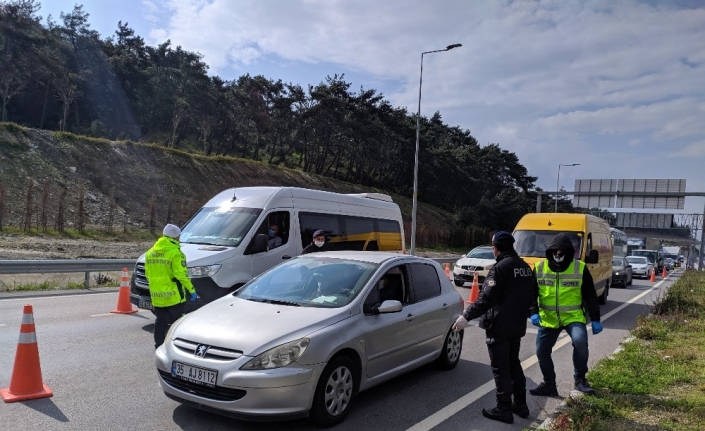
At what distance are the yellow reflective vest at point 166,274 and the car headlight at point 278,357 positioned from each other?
2.43 m

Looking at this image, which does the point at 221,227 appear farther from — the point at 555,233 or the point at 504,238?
the point at 555,233

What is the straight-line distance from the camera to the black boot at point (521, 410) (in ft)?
18.3

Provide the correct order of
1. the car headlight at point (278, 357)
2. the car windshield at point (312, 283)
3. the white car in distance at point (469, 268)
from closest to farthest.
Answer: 1. the car headlight at point (278, 357)
2. the car windshield at point (312, 283)
3. the white car in distance at point (469, 268)

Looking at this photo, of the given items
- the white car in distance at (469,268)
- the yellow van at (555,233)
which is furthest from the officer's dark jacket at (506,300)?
the white car in distance at (469,268)

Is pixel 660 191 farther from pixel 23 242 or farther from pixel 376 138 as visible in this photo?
pixel 23 242

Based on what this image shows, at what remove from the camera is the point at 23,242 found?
21.6 m

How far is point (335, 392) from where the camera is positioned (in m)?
4.96

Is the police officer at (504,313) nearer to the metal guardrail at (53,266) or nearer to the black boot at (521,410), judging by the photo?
the black boot at (521,410)

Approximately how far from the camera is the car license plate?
4.53 m

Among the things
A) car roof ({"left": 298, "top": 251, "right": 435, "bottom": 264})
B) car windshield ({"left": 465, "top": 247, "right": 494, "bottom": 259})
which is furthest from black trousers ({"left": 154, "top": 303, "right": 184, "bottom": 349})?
car windshield ({"left": 465, "top": 247, "right": 494, "bottom": 259})

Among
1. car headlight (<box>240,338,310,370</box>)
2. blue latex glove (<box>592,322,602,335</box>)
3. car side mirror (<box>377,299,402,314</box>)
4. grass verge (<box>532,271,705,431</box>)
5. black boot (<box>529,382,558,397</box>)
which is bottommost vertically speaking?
black boot (<box>529,382,558,397</box>)

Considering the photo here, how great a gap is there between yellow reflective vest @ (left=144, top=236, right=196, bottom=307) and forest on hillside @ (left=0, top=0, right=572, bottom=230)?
46.9 meters

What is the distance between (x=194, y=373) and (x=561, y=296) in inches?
156

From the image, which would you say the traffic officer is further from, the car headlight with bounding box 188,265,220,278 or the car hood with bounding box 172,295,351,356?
the car headlight with bounding box 188,265,220,278
